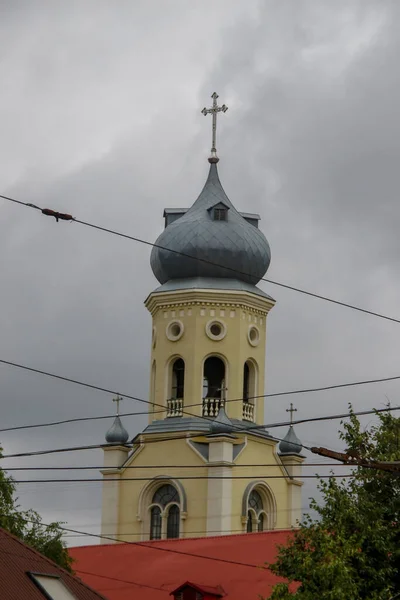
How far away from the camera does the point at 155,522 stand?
60094 millimetres

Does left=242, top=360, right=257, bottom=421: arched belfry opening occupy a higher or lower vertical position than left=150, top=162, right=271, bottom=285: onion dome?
lower

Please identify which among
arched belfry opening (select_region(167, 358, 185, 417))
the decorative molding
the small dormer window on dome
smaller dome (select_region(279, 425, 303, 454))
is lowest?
smaller dome (select_region(279, 425, 303, 454))

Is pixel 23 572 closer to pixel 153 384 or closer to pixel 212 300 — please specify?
pixel 212 300

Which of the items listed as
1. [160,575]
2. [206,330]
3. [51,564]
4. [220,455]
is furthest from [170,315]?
[51,564]

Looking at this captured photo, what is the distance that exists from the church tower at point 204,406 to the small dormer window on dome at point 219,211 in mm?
35

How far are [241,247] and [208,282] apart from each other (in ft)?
6.01

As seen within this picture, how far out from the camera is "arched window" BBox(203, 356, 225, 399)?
200 ft

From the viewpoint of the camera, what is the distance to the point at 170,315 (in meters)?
61.5

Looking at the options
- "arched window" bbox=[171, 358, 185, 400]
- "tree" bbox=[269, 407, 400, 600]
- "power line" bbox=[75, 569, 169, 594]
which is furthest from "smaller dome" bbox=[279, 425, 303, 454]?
"tree" bbox=[269, 407, 400, 600]

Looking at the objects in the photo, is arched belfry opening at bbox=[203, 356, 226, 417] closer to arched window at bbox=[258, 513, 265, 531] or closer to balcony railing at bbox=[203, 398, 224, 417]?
balcony railing at bbox=[203, 398, 224, 417]

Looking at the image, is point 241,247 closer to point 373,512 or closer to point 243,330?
point 243,330

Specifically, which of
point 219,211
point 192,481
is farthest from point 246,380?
point 219,211

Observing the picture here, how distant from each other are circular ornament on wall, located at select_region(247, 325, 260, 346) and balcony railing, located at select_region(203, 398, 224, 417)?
2.46m

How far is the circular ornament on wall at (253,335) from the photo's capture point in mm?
61219
